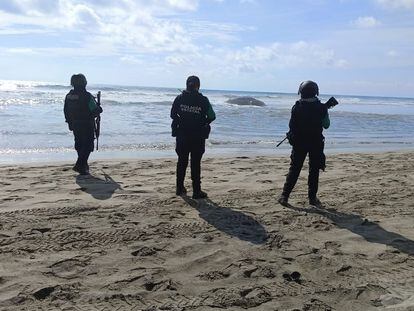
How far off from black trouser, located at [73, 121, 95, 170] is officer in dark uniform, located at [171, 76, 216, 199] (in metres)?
2.63

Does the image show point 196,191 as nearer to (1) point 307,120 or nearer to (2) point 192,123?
(2) point 192,123

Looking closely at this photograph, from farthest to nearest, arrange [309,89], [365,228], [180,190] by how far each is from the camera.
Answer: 1. [180,190]
2. [309,89]
3. [365,228]

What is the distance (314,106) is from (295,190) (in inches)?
75.3

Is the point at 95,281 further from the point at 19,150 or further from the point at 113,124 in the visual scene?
the point at 113,124

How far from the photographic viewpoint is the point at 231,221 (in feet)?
20.3

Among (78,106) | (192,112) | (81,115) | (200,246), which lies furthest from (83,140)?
(200,246)

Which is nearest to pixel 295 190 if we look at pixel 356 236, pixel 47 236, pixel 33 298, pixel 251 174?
pixel 251 174

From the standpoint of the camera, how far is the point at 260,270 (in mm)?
4602

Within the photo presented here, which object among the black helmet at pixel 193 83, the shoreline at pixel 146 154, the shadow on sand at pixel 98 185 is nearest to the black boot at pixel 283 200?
the black helmet at pixel 193 83

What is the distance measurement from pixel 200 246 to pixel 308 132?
2653 millimetres

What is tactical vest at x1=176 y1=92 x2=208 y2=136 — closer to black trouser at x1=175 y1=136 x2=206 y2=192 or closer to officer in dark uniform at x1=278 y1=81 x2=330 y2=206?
black trouser at x1=175 y1=136 x2=206 y2=192

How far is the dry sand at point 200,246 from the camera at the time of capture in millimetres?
4020

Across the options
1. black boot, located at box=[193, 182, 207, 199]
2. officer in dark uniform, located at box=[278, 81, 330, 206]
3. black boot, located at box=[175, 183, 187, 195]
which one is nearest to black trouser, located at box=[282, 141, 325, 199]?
officer in dark uniform, located at box=[278, 81, 330, 206]

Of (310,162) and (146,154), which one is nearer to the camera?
(310,162)
